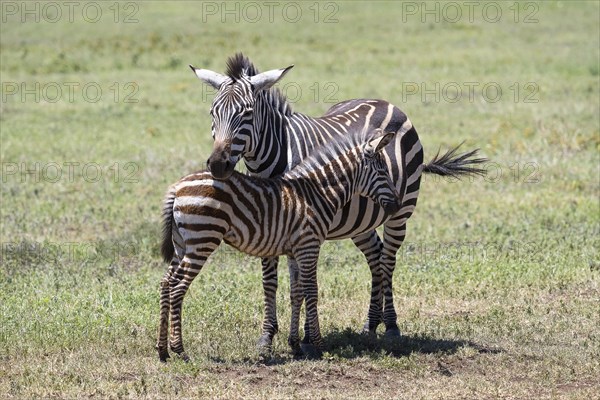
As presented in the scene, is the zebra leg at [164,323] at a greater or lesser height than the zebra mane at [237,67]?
lesser

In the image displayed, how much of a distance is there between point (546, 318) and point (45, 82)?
19.9m

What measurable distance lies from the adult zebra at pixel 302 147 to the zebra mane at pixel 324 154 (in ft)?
0.95

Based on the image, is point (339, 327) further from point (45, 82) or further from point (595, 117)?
point (45, 82)

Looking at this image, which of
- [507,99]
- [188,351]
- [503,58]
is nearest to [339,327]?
[188,351]

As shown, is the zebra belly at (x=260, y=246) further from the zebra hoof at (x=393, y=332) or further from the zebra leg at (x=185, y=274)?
the zebra hoof at (x=393, y=332)

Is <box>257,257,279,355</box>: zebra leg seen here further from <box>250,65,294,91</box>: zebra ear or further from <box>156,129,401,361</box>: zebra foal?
<box>250,65,294,91</box>: zebra ear

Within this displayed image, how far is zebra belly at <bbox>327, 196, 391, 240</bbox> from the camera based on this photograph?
9.22 metres

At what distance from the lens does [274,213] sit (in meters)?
8.37

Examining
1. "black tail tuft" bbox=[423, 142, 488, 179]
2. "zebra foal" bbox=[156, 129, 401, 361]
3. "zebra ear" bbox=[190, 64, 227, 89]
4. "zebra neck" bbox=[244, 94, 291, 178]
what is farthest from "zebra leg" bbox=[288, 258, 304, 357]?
"black tail tuft" bbox=[423, 142, 488, 179]

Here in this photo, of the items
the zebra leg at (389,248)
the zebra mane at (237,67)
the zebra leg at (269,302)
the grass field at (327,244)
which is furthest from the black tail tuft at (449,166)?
the zebra mane at (237,67)

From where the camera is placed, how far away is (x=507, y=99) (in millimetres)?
24797

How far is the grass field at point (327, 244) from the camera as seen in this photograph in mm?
8109

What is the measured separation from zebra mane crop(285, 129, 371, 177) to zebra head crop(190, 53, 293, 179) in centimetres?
45

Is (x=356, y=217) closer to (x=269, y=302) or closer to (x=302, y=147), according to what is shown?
(x=302, y=147)
